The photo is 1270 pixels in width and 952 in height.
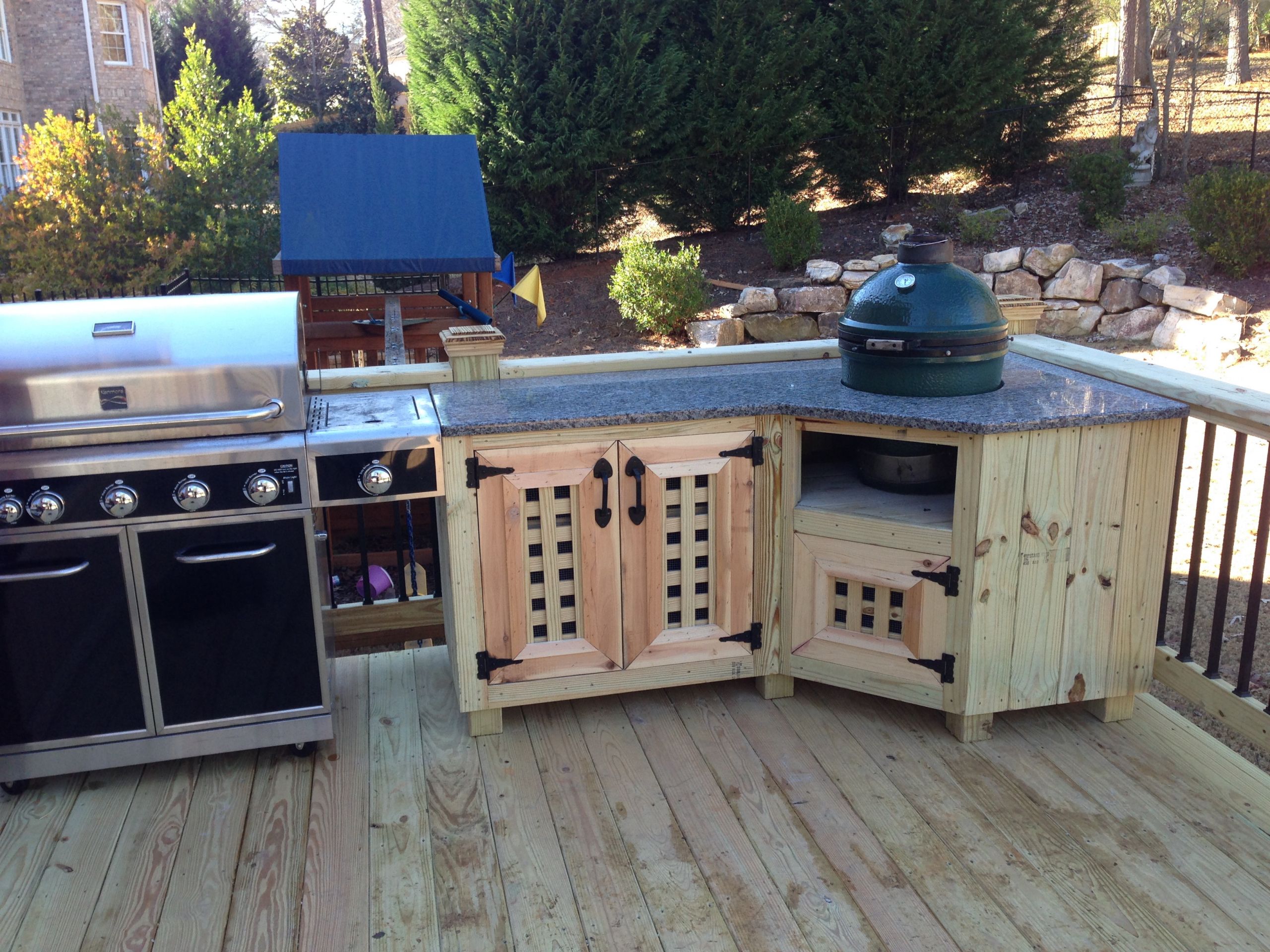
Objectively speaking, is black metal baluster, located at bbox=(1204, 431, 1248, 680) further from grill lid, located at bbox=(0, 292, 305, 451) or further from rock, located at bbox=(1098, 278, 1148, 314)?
rock, located at bbox=(1098, 278, 1148, 314)

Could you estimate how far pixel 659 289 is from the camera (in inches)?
436

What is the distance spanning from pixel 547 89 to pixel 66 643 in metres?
11.3

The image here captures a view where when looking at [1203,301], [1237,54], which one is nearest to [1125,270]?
[1203,301]

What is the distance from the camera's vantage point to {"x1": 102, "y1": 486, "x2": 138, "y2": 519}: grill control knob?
2.60 metres

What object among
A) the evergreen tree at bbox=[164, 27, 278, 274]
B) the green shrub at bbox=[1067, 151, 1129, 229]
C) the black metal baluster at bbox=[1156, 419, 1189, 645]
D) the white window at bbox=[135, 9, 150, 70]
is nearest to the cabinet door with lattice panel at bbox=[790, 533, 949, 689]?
the black metal baluster at bbox=[1156, 419, 1189, 645]

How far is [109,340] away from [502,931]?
1750 mm

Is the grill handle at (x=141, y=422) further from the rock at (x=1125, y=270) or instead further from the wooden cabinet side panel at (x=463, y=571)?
the rock at (x=1125, y=270)

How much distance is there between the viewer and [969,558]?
9.26ft

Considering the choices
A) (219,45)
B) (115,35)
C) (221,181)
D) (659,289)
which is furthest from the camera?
(219,45)

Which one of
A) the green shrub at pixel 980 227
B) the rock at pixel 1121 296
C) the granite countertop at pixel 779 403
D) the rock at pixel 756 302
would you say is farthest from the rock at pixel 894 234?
the granite countertop at pixel 779 403

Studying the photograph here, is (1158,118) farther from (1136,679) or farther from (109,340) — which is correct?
(109,340)

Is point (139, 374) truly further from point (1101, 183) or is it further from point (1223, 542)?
point (1101, 183)

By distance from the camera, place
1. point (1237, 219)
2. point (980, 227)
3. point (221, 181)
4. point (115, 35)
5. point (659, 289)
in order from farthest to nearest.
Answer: point (115, 35) → point (221, 181) → point (980, 227) → point (659, 289) → point (1237, 219)

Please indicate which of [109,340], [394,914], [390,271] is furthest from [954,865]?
[390,271]
